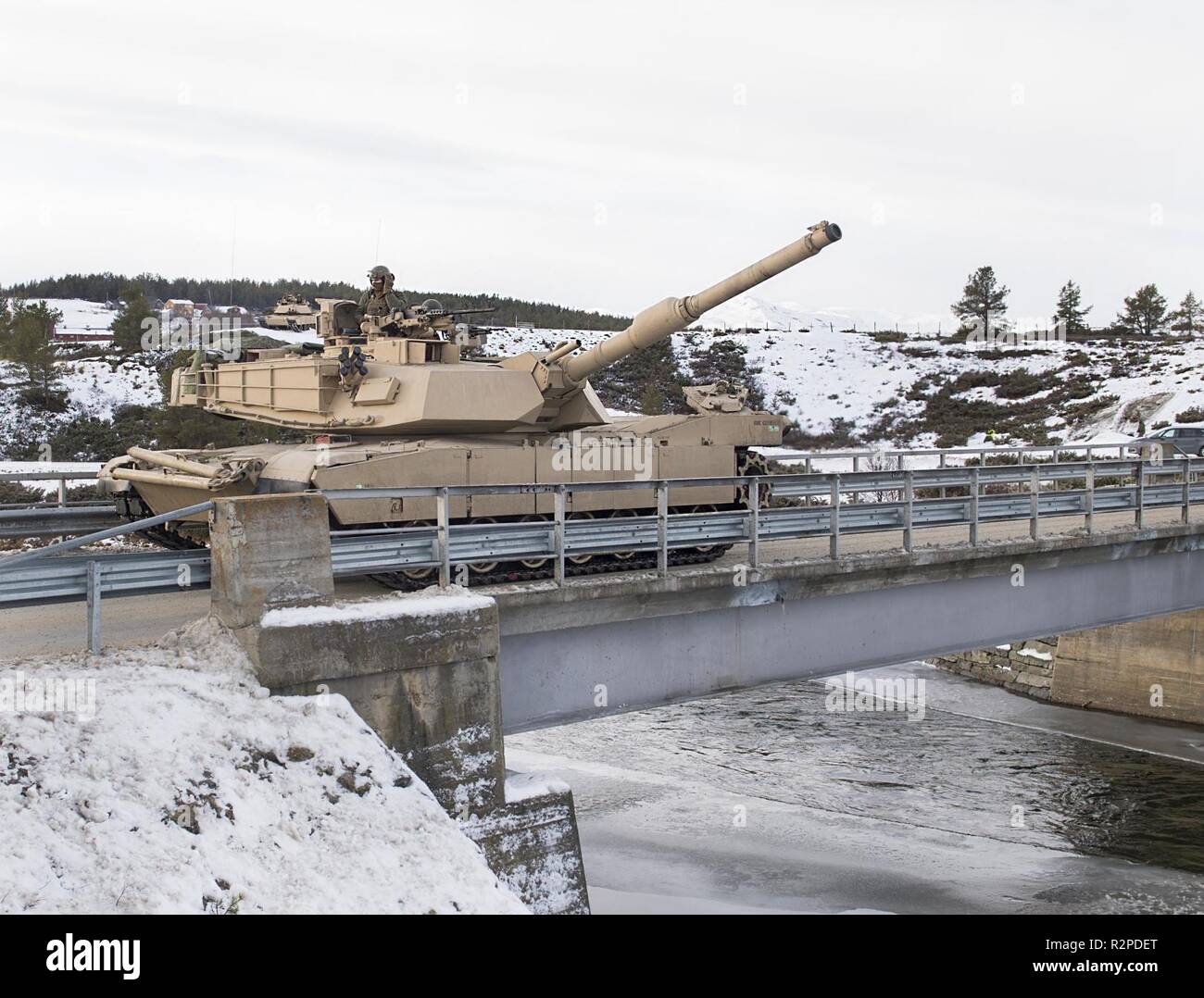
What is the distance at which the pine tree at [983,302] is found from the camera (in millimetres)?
62094

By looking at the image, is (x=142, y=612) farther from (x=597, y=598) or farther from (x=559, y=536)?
(x=597, y=598)

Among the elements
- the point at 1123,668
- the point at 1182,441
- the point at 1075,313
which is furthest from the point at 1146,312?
the point at 1123,668

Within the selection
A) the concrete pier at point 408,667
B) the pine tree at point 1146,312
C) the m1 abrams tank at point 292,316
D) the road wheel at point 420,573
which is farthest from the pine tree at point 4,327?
the pine tree at point 1146,312

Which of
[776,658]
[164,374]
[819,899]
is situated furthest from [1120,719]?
[164,374]

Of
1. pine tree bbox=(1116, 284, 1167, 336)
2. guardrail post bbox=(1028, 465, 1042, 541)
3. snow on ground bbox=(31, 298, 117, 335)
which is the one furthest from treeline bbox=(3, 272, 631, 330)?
guardrail post bbox=(1028, 465, 1042, 541)

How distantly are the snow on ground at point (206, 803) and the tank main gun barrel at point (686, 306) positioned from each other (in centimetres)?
641

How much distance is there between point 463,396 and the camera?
11.9 m

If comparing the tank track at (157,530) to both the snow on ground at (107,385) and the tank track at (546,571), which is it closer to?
the tank track at (546,571)

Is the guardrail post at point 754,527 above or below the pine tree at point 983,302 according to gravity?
below

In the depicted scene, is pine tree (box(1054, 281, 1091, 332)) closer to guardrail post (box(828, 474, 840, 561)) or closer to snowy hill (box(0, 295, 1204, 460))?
snowy hill (box(0, 295, 1204, 460))

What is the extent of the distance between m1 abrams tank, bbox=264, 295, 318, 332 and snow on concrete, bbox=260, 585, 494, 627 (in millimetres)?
7393

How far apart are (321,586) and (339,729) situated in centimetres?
105

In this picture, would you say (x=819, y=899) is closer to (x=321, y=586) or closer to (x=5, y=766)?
(x=321, y=586)

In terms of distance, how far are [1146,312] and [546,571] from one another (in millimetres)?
61592
